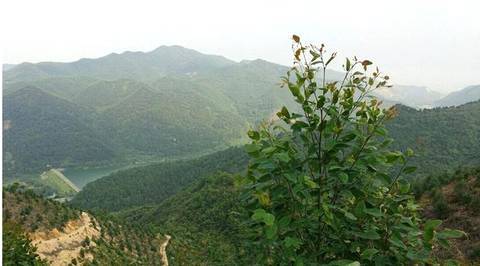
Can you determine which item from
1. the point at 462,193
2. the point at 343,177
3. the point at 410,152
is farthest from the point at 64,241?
the point at 462,193

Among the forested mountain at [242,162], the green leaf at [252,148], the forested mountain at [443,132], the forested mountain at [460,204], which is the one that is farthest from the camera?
the forested mountain at [242,162]

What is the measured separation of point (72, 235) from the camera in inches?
1014

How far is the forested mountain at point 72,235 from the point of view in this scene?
22656 mm

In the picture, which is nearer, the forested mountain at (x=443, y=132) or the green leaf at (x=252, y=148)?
the green leaf at (x=252, y=148)

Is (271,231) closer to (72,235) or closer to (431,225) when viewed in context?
(431,225)

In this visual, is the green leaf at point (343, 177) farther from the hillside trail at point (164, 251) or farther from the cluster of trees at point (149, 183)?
the cluster of trees at point (149, 183)

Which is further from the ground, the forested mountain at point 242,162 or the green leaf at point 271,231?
the green leaf at point 271,231

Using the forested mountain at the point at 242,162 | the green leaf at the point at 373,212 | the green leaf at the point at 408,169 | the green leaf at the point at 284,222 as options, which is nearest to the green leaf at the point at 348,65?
the green leaf at the point at 408,169

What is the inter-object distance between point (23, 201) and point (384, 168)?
28700 millimetres

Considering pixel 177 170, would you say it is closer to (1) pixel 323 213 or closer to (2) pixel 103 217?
(2) pixel 103 217

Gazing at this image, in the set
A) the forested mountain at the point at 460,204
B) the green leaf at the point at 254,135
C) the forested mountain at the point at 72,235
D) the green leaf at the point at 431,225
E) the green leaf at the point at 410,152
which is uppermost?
the green leaf at the point at 254,135

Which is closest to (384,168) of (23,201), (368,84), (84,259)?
(368,84)

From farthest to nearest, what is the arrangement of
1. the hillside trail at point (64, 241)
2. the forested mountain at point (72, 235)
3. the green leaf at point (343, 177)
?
the forested mountain at point (72, 235), the hillside trail at point (64, 241), the green leaf at point (343, 177)

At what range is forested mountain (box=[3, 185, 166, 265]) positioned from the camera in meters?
22.7
